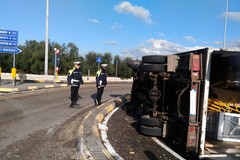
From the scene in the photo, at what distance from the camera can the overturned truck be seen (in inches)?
229

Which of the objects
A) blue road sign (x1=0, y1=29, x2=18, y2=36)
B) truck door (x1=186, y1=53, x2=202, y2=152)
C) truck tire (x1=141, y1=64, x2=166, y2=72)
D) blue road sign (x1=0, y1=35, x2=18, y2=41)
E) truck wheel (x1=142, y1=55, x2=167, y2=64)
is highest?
blue road sign (x1=0, y1=29, x2=18, y2=36)

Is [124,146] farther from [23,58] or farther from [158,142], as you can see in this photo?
[23,58]

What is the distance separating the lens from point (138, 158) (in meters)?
5.96

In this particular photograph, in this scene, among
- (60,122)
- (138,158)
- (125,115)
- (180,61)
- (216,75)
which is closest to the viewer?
(138,158)

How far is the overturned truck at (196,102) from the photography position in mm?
5805

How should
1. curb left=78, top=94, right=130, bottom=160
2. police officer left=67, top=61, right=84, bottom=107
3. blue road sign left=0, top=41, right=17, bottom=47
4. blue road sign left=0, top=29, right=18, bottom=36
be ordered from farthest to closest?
blue road sign left=0, top=41, right=17, bottom=47
blue road sign left=0, top=29, right=18, bottom=36
police officer left=67, top=61, right=84, bottom=107
curb left=78, top=94, right=130, bottom=160

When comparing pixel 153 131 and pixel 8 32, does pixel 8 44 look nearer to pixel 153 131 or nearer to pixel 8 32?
pixel 8 32

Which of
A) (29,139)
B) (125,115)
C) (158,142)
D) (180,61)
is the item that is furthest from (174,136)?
(125,115)

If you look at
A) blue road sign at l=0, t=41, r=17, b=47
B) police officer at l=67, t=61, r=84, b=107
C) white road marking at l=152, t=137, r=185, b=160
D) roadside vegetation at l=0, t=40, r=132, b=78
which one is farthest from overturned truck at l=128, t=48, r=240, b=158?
roadside vegetation at l=0, t=40, r=132, b=78

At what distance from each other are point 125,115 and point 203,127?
551 centimetres

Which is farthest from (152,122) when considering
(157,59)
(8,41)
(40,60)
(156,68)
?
(40,60)

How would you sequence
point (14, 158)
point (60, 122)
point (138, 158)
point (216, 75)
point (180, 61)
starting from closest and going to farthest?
point (14, 158)
point (138, 158)
point (180, 61)
point (216, 75)
point (60, 122)

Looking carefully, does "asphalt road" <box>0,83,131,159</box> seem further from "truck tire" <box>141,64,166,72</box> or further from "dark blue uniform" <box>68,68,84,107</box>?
"truck tire" <box>141,64,166,72</box>

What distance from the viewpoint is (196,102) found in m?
5.86
